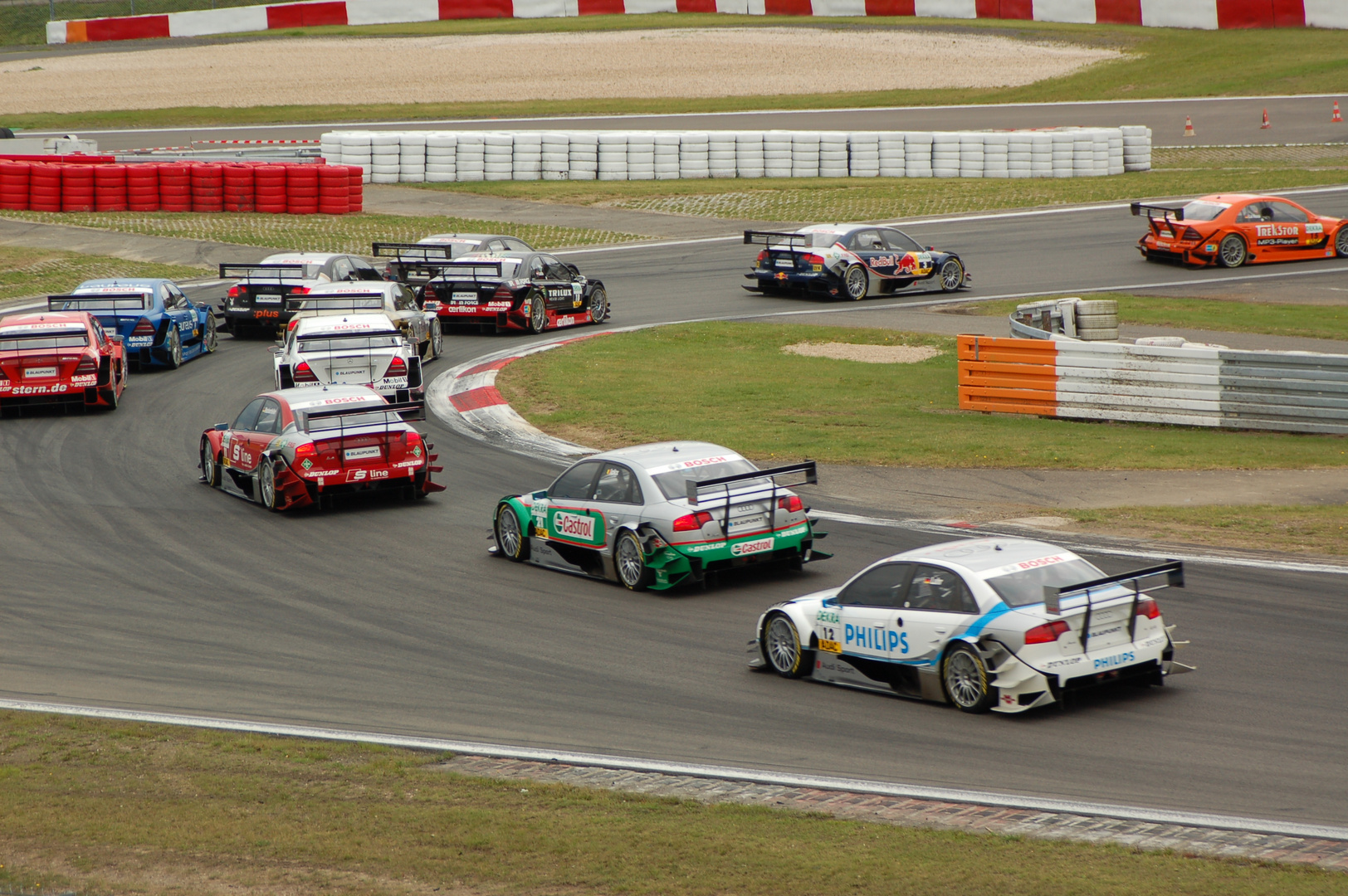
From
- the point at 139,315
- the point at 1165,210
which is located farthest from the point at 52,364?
the point at 1165,210

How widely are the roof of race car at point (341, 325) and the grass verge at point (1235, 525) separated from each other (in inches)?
421

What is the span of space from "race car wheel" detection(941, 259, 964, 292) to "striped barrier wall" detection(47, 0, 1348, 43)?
39490 millimetres

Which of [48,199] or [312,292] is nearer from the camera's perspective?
[312,292]

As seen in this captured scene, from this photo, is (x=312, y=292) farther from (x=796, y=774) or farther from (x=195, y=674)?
(x=796, y=774)

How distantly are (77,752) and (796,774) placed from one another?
4666 millimetres

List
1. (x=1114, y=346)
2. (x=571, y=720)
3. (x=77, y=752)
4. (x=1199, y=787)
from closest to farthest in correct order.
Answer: (x=1199, y=787) → (x=77, y=752) → (x=571, y=720) → (x=1114, y=346)

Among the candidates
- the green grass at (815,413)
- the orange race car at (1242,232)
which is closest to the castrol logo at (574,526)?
the green grass at (815,413)

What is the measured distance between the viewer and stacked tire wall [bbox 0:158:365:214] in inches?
1620

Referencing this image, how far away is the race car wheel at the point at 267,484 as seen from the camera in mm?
16906

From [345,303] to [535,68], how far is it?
144 feet

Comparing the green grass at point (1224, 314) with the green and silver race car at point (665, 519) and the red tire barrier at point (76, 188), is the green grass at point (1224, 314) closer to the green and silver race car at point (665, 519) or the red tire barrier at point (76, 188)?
the green and silver race car at point (665, 519)

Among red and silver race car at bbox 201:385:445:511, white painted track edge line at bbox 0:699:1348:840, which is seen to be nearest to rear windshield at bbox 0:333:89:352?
red and silver race car at bbox 201:385:445:511

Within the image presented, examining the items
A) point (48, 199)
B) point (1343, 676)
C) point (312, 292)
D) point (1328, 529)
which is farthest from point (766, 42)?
point (1343, 676)

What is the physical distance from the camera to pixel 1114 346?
20406 mm
